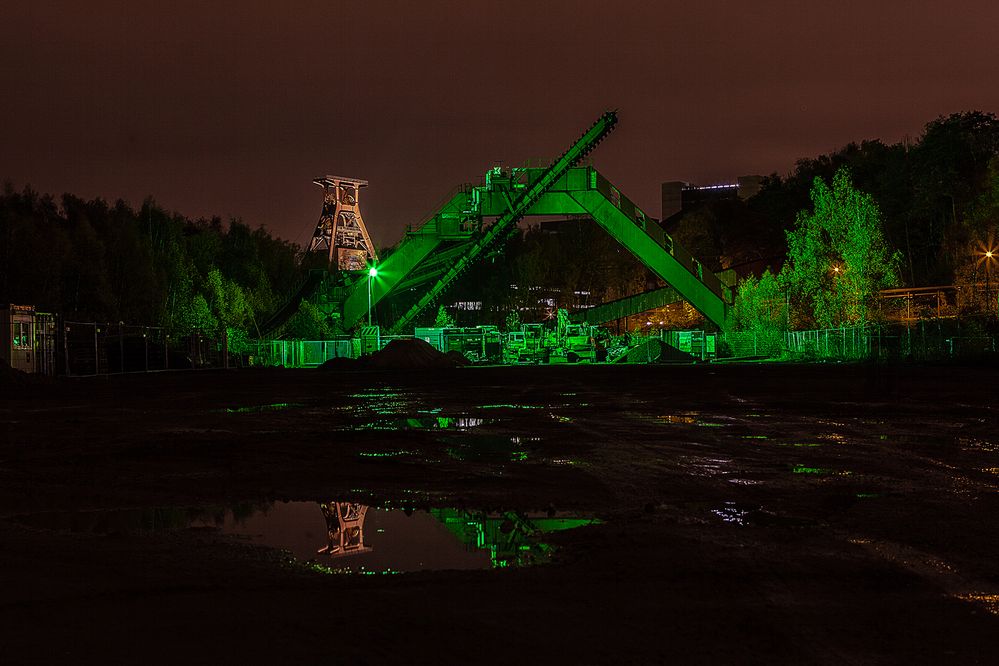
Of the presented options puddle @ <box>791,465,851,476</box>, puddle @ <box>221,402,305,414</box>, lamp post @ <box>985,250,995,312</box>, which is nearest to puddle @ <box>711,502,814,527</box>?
puddle @ <box>791,465,851,476</box>

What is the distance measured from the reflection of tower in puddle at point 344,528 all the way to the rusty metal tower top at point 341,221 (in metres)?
80.0

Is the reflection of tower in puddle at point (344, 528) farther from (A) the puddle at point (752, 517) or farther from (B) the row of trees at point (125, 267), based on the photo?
(B) the row of trees at point (125, 267)

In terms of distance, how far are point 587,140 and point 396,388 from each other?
28892 mm

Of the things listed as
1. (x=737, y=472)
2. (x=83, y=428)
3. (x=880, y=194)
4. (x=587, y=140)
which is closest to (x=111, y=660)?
(x=737, y=472)

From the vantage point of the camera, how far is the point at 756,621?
168 inches

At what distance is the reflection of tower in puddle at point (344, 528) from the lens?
19.5ft

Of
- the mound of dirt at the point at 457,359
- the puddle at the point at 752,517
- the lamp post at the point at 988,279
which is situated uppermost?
the lamp post at the point at 988,279

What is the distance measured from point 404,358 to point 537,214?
12.6 meters

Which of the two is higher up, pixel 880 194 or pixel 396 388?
pixel 880 194

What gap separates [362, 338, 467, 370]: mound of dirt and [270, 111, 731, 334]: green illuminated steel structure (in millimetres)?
5535

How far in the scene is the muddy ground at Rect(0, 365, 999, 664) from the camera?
3996 mm

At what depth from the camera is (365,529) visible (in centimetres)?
661

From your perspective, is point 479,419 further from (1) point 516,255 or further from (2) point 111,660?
(1) point 516,255

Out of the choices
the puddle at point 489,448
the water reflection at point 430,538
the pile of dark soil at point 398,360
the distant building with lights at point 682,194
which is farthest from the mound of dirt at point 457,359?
the distant building with lights at point 682,194
